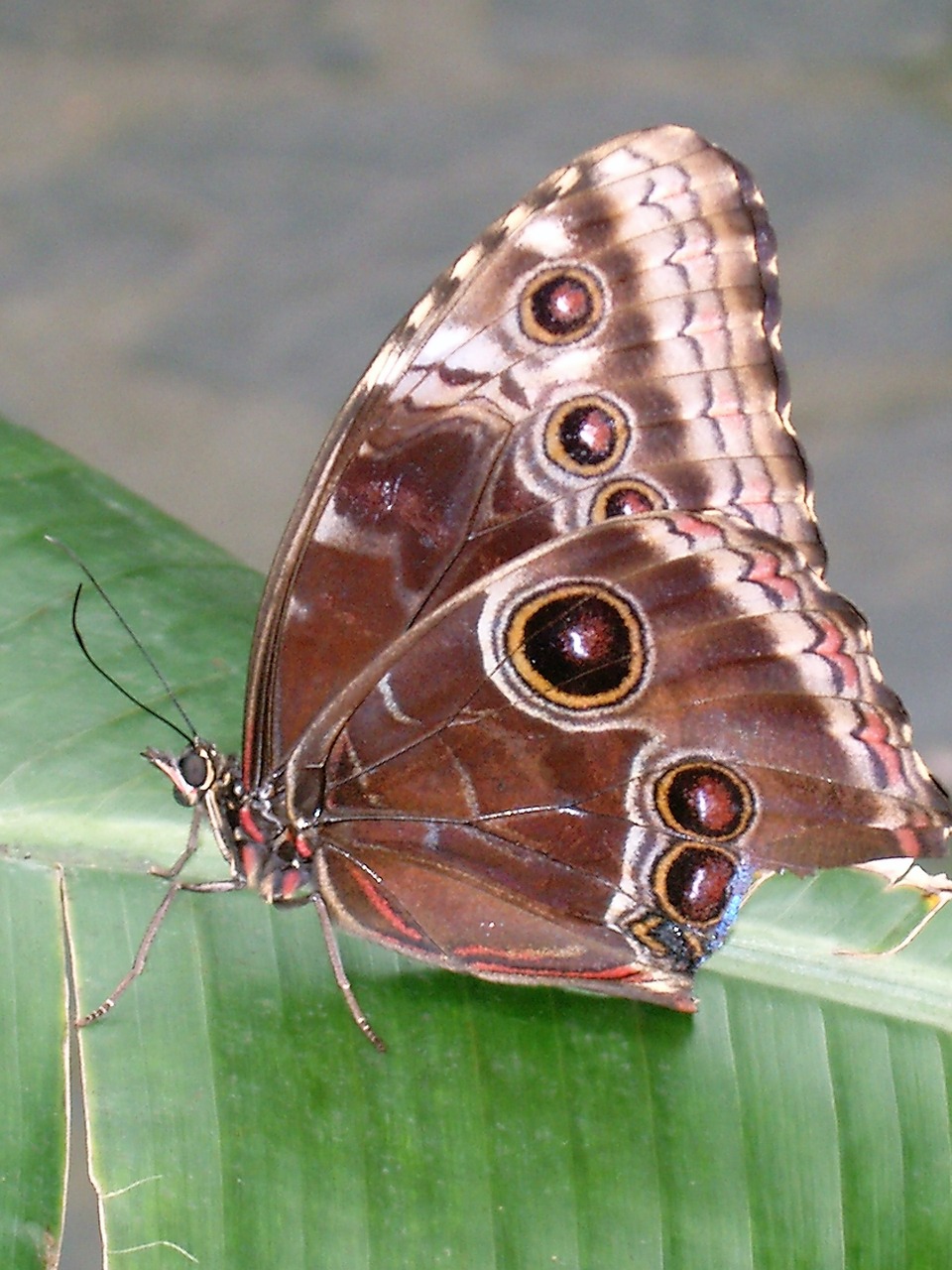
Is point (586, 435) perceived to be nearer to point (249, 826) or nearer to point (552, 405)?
point (552, 405)

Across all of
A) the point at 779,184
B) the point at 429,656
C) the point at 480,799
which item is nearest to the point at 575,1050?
the point at 480,799

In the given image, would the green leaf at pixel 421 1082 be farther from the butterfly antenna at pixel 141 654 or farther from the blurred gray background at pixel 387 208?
the blurred gray background at pixel 387 208

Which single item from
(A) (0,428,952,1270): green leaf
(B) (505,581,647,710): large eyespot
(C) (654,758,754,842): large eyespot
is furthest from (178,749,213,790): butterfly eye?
(C) (654,758,754,842): large eyespot

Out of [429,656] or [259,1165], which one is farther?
[429,656]

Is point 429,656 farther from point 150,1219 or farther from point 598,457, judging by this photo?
point 150,1219

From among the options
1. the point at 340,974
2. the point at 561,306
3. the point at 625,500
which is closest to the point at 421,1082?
the point at 340,974

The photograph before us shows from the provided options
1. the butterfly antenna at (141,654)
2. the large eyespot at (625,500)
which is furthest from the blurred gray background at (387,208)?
the large eyespot at (625,500)
